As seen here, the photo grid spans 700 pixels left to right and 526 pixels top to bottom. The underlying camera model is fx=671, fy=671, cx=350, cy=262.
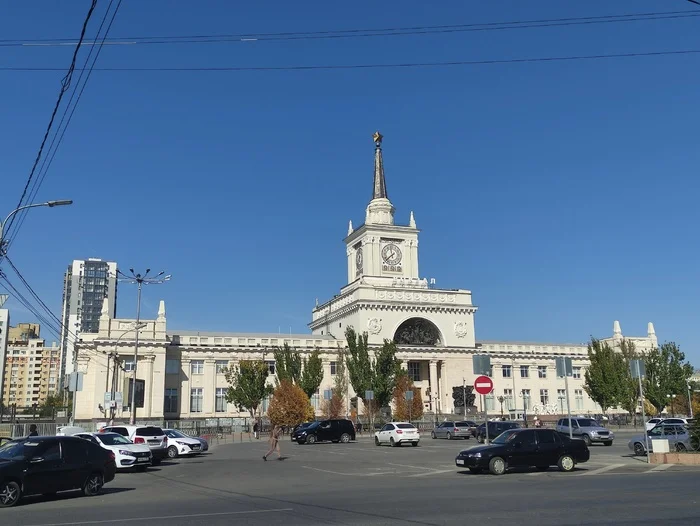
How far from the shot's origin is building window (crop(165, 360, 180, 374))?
244 ft

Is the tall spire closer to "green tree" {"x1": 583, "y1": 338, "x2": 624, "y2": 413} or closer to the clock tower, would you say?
the clock tower

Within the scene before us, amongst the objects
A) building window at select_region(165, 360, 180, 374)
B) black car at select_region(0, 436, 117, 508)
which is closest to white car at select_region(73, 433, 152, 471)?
black car at select_region(0, 436, 117, 508)

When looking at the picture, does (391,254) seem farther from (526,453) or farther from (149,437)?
(526,453)

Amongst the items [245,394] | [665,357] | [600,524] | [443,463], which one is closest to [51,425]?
[245,394]

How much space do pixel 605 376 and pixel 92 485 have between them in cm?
6303

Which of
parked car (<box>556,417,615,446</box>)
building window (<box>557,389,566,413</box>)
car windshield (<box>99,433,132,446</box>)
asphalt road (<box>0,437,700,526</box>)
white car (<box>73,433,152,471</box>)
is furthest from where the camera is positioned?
building window (<box>557,389,566,413</box>)

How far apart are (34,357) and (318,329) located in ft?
370

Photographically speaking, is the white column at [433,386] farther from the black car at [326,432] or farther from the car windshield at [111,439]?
the car windshield at [111,439]

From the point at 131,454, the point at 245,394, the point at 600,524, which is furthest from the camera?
the point at 245,394

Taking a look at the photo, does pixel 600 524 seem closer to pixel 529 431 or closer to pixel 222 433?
pixel 529 431

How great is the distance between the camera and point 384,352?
67.6 meters

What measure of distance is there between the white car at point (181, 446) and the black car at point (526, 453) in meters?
16.0

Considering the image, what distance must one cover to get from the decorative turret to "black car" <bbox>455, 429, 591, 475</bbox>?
67.4 meters

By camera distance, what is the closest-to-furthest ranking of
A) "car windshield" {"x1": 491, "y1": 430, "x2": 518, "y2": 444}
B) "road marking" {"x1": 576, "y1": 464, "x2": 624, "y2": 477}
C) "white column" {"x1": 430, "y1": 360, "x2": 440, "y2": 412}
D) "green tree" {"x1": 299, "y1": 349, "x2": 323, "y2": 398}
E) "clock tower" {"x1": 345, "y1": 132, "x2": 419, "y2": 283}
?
"road marking" {"x1": 576, "y1": 464, "x2": 624, "y2": 477}
"car windshield" {"x1": 491, "y1": 430, "x2": 518, "y2": 444}
"green tree" {"x1": 299, "y1": 349, "x2": 323, "y2": 398}
"white column" {"x1": 430, "y1": 360, "x2": 440, "y2": 412}
"clock tower" {"x1": 345, "y1": 132, "x2": 419, "y2": 283}
